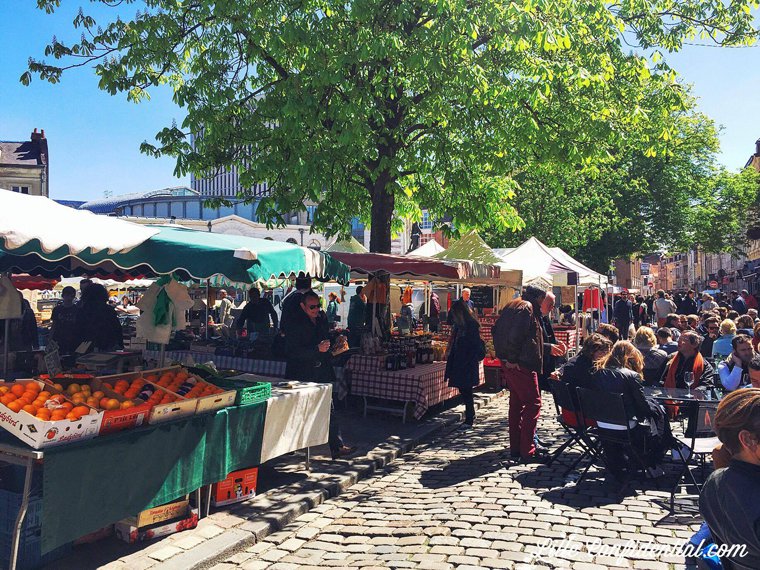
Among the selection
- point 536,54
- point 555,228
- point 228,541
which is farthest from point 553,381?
point 555,228

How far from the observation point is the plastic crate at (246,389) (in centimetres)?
562

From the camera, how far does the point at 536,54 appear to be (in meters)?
11.8

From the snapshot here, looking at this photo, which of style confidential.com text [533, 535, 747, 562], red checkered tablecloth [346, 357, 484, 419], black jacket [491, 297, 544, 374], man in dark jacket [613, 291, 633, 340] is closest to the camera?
style confidential.com text [533, 535, 747, 562]

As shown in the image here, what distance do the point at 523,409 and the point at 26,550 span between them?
4.99m

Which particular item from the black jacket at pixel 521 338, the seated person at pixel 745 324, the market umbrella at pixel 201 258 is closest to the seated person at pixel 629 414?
the black jacket at pixel 521 338

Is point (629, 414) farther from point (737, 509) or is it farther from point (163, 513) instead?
point (163, 513)

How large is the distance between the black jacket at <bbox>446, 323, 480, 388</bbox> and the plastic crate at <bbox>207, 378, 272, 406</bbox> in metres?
3.72

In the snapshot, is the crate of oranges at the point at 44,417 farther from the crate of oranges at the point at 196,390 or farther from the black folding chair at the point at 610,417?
the black folding chair at the point at 610,417

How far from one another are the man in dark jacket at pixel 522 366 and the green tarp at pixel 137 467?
2909 millimetres

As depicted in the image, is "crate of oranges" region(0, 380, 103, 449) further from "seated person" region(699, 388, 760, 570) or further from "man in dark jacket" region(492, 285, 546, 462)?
"man in dark jacket" region(492, 285, 546, 462)

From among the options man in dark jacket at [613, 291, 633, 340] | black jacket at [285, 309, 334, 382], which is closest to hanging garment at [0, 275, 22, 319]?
black jacket at [285, 309, 334, 382]

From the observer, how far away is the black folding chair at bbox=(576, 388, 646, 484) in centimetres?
586

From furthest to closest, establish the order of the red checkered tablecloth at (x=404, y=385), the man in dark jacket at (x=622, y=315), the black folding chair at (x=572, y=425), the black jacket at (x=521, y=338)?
1. the man in dark jacket at (x=622, y=315)
2. the red checkered tablecloth at (x=404, y=385)
3. the black jacket at (x=521, y=338)
4. the black folding chair at (x=572, y=425)

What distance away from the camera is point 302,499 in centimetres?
595
